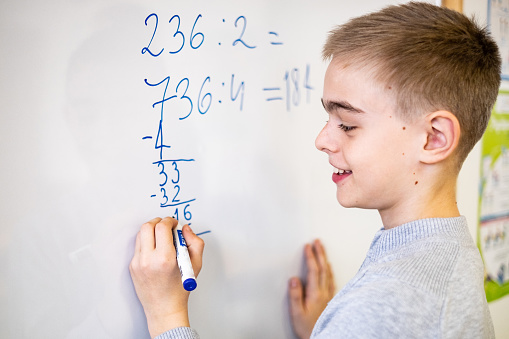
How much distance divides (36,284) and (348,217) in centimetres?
54

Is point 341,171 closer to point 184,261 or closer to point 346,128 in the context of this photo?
point 346,128

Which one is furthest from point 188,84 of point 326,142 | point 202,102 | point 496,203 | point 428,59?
point 496,203

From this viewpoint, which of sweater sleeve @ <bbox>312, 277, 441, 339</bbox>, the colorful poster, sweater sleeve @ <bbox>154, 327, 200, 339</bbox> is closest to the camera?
sweater sleeve @ <bbox>312, 277, 441, 339</bbox>

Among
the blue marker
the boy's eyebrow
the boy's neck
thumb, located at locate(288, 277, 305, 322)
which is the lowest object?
thumb, located at locate(288, 277, 305, 322)

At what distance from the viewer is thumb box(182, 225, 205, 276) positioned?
1.98 feet

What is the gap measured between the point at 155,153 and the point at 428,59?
378 mm

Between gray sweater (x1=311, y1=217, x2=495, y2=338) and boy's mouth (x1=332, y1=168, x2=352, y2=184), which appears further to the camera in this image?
boy's mouth (x1=332, y1=168, x2=352, y2=184)

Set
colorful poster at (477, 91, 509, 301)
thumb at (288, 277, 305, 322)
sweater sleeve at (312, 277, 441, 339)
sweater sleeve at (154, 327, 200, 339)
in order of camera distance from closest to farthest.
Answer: sweater sleeve at (312, 277, 441, 339) → sweater sleeve at (154, 327, 200, 339) → thumb at (288, 277, 305, 322) → colorful poster at (477, 91, 509, 301)

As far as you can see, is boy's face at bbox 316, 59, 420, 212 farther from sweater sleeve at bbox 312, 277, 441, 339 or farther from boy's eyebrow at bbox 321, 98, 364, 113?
sweater sleeve at bbox 312, 277, 441, 339

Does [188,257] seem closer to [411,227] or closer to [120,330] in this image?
[120,330]

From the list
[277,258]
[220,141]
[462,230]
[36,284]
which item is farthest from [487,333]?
[36,284]

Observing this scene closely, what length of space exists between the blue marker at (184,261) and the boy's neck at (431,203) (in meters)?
0.29

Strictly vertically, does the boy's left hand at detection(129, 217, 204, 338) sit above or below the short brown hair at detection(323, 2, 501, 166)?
below

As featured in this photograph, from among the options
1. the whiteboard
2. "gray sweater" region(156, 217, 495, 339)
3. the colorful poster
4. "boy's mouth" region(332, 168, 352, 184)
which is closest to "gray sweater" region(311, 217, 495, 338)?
"gray sweater" region(156, 217, 495, 339)
